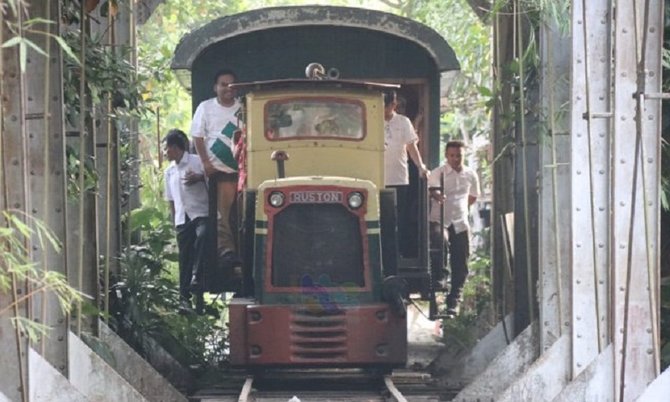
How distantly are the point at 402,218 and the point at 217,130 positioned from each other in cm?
174

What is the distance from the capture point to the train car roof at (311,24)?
11953 millimetres

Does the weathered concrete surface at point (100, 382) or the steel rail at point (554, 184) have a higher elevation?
the steel rail at point (554, 184)

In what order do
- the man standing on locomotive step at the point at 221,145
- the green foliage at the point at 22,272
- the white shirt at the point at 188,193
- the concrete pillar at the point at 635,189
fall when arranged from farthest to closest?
1. the white shirt at the point at 188,193
2. the man standing on locomotive step at the point at 221,145
3. the concrete pillar at the point at 635,189
4. the green foliage at the point at 22,272

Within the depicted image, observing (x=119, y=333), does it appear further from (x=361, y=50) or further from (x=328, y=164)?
(x=361, y=50)

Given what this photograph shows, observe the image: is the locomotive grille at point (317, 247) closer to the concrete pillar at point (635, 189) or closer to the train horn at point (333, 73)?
the train horn at point (333, 73)

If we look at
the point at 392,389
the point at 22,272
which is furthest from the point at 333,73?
the point at 22,272

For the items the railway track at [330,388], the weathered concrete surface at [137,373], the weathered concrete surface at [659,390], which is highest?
the weathered concrete surface at [659,390]

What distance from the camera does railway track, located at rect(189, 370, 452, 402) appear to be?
9.38 metres

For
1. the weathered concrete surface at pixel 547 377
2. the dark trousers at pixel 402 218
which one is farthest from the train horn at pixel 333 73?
the weathered concrete surface at pixel 547 377

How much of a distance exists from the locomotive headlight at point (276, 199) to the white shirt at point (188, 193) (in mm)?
2051

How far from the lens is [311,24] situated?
12.2m

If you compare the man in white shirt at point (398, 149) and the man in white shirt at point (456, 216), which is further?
the man in white shirt at point (456, 216)

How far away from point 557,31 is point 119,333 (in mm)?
4125

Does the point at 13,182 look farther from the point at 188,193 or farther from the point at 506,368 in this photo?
the point at 188,193
